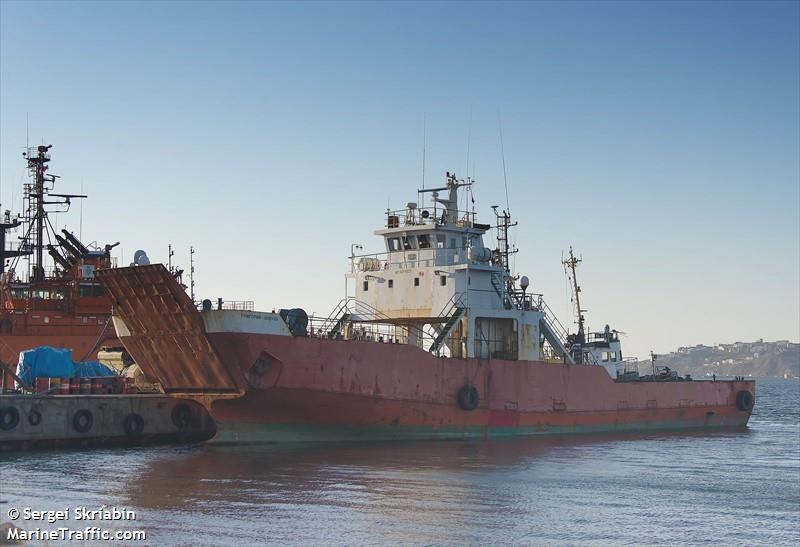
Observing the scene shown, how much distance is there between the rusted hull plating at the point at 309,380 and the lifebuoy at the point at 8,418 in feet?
12.4

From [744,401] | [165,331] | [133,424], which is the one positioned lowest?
[133,424]

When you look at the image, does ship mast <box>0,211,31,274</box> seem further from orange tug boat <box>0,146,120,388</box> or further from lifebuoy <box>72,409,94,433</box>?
lifebuoy <box>72,409,94,433</box>

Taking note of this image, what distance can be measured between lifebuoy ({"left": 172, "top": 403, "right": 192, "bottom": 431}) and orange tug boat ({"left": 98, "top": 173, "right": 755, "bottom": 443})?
2032mm

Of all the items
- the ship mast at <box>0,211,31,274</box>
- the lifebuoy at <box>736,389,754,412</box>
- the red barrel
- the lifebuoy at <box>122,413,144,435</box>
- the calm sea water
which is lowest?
the calm sea water

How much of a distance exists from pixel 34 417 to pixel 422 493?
43.7 ft

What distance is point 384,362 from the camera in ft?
103

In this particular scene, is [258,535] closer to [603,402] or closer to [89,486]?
[89,486]

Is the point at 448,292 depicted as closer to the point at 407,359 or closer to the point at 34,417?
the point at 407,359

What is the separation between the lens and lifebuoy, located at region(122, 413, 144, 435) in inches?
1265

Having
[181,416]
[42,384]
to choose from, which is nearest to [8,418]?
[42,384]

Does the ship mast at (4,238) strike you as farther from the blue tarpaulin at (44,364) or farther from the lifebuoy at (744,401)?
the lifebuoy at (744,401)

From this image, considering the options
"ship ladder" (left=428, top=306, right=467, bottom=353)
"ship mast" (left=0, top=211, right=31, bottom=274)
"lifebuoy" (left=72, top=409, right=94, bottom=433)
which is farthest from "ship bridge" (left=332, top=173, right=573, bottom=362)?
"ship mast" (left=0, top=211, right=31, bottom=274)

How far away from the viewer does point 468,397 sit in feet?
112

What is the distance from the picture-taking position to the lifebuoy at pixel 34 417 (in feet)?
98.2
